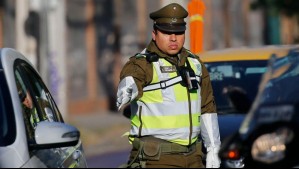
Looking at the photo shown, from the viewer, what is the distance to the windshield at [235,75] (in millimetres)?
10055

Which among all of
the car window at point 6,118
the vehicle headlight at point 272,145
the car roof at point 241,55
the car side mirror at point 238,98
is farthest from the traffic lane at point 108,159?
the vehicle headlight at point 272,145

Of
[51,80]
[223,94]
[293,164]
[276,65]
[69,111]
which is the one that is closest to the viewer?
[293,164]

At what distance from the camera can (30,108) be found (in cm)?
736

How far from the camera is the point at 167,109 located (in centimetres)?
737

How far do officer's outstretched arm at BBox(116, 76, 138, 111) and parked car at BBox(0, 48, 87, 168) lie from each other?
0.42m

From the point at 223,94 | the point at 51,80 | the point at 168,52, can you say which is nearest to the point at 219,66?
the point at 223,94

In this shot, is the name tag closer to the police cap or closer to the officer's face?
the officer's face

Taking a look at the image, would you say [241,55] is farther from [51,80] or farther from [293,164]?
[51,80]

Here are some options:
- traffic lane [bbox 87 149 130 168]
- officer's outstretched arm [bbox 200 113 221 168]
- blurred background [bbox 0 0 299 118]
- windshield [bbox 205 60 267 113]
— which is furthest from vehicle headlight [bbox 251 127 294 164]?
blurred background [bbox 0 0 299 118]

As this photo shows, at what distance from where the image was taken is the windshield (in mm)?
10055

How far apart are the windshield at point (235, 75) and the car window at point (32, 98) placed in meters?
2.35

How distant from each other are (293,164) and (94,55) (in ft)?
67.0

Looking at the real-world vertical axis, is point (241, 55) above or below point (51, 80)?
above

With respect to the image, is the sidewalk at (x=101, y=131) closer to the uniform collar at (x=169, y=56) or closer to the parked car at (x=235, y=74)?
the parked car at (x=235, y=74)
